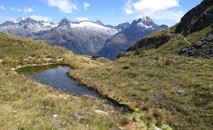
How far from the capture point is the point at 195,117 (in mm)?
27016

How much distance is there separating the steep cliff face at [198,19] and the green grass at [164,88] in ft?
211

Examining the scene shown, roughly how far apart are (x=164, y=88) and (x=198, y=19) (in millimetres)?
89140

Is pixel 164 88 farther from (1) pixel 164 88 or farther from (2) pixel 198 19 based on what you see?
(2) pixel 198 19

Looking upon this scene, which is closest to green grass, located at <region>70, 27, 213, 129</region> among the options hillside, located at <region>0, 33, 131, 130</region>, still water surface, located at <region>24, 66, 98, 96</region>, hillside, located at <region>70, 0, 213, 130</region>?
hillside, located at <region>70, 0, 213, 130</region>

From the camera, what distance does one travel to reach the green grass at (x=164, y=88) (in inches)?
1065

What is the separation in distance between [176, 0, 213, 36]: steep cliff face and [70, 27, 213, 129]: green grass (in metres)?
64.4

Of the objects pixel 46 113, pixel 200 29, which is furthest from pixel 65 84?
pixel 200 29

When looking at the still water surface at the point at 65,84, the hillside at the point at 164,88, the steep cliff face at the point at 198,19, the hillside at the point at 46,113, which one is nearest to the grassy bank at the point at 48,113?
the hillside at the point at 46,113

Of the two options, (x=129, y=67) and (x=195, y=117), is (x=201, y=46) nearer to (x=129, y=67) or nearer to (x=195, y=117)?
(x=129, y=67)

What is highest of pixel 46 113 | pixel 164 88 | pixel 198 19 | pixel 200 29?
pixel 198 19

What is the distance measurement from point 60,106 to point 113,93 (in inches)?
654

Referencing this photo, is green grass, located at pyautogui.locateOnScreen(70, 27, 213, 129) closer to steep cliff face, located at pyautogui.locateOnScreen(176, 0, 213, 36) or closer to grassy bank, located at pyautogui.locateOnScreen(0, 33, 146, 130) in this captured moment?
grassy bank, located at pyautogui.locateOnScreen(0, 33, 146, 130)

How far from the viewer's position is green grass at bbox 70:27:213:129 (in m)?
27.1

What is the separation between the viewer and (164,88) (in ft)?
120
